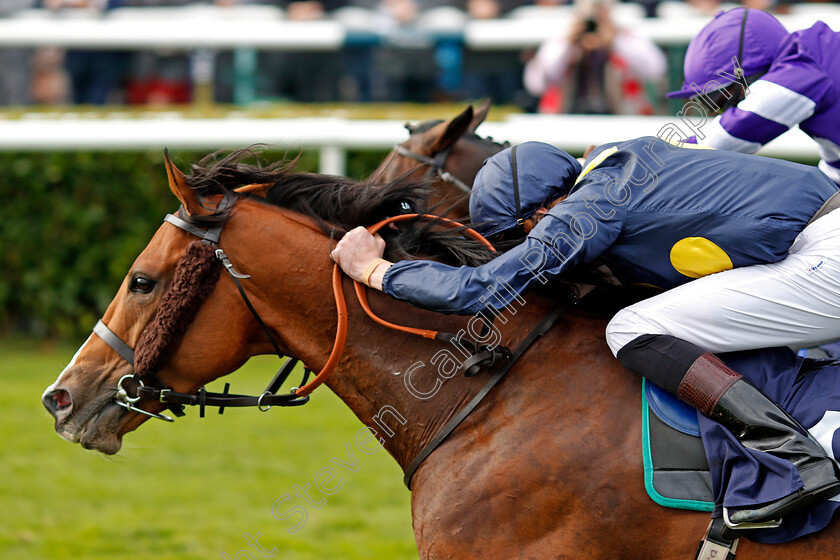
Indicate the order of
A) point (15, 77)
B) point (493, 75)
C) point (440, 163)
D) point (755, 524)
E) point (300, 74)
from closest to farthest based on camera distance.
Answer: point (755, 524) → point (440, 163) → point (493, 75) → point (300, 74) → point (15, 77)

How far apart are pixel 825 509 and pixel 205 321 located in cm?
169

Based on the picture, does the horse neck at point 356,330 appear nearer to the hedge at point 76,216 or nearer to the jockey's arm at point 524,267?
the jockey's arm at point 524,267

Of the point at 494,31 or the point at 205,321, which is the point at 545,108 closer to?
the point at 494,31

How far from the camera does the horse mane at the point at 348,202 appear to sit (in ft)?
8.73

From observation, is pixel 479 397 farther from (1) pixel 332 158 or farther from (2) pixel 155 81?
(2) pixel 155 81

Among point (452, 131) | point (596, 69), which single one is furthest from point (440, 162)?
point (596, 69)

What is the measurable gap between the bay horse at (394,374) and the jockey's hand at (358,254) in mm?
63

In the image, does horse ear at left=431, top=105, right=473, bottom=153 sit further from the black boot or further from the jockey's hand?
the black boot

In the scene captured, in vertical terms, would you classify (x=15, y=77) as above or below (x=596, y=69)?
below

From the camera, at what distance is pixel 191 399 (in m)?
2.64

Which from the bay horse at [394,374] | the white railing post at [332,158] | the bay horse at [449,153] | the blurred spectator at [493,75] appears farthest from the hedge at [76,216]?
the bay horse at [394,374]

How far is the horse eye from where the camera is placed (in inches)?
102

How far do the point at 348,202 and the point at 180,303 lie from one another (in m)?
0.56

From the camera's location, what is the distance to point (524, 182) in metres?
2.57
